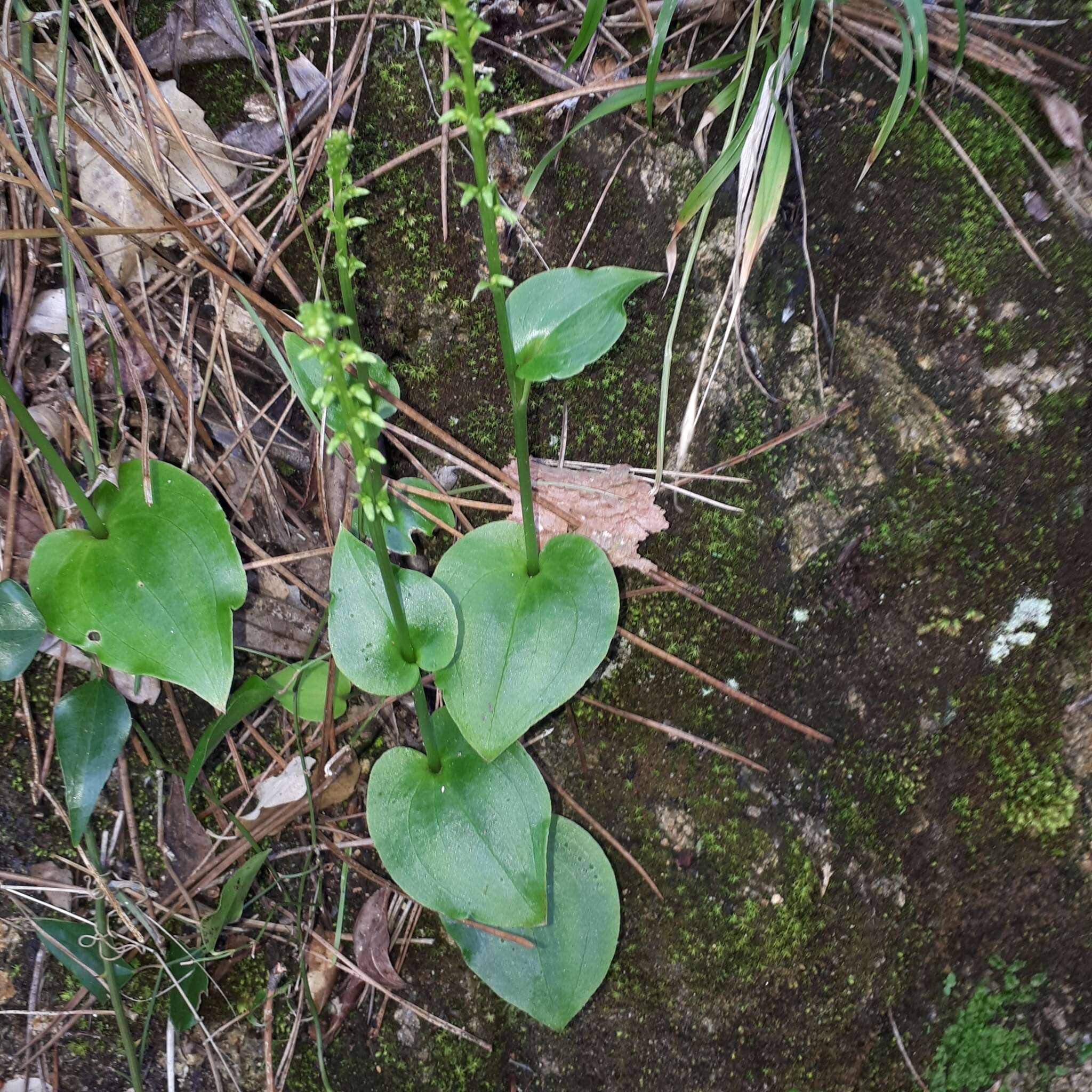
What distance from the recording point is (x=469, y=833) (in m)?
1.50

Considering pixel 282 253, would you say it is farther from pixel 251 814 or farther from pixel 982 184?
pixel 982 184

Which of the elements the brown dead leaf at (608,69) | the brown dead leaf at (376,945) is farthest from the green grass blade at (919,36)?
the brown dead leaf at (376,945)

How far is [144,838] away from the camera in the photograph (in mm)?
1725

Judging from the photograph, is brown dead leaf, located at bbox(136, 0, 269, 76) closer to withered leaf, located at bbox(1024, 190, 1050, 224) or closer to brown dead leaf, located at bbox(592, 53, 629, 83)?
brown dead leaf, located at bbox(592, 53, 629, 83)

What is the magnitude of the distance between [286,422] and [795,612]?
1163 millimetres

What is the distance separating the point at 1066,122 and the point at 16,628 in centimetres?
226

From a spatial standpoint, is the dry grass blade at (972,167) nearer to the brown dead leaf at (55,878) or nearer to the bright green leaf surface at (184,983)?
the bright green leaf surface at (184,983)

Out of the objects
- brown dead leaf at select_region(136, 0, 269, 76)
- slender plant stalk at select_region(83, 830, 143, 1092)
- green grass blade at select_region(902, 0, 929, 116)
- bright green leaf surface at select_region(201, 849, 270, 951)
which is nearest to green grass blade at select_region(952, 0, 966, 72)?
green grass blade at select_region(902, 0, 929, 116)

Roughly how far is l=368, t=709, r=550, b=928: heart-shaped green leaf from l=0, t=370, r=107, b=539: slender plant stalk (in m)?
0.72

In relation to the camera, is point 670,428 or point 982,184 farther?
point 670,428

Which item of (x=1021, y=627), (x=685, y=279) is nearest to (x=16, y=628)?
(x=685, y=279)

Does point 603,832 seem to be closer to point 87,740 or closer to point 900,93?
point 87,740

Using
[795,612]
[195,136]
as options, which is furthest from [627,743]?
[195,136]

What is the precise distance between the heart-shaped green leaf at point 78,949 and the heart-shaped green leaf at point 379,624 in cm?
90
